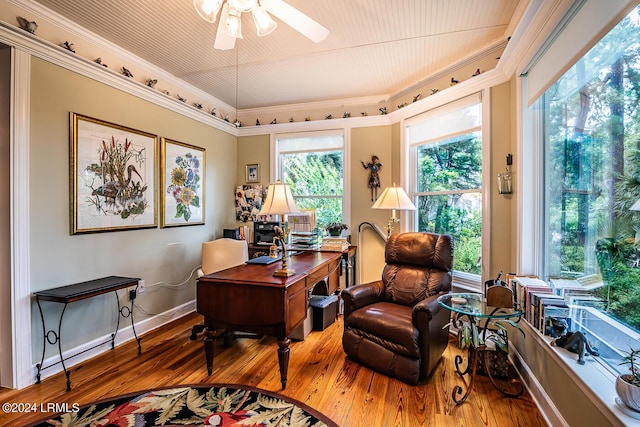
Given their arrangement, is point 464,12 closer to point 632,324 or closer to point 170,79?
point 632,324

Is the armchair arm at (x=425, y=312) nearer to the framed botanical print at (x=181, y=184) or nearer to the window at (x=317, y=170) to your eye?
the window at (x=317, y=170)

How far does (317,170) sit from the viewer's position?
431 centimetres

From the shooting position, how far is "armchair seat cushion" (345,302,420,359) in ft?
7.05

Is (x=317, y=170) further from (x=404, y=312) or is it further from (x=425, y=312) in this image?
(x=425, y=312)

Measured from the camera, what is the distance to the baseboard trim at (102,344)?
91.5 inches

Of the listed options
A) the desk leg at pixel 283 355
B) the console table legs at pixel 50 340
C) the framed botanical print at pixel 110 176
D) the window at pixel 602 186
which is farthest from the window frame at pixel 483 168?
the console table legs at pixel 50 340

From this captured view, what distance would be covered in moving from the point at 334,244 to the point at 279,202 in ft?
4.24

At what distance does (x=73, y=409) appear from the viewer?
6.29 ft

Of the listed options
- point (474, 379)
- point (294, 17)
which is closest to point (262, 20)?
point (294, 17)

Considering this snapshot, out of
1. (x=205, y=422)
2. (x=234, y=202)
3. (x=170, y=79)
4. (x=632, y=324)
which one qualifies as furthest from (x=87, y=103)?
(x=632, y=324)

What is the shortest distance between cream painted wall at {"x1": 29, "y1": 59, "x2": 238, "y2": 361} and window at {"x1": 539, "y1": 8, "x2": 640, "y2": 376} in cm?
354

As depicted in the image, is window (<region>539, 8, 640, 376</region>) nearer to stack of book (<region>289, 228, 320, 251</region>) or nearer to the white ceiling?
the white ceiling

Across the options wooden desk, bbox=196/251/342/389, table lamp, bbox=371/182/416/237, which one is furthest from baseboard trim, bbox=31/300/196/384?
table lamp, bbox=371/182/416/237

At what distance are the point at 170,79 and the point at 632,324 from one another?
4267 millimetres
